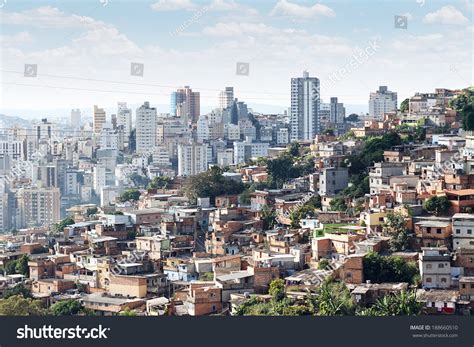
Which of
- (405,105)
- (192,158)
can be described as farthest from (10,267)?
(192,158)

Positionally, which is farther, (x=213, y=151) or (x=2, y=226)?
(x=213, y=151)

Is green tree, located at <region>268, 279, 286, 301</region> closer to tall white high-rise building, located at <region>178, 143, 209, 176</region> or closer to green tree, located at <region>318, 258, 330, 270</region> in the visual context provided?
green tree, located at <region>318, 258, 330, 270</region>

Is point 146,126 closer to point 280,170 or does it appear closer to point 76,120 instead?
point 76,120

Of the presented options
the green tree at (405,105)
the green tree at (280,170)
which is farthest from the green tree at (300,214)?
the green tree at (405,105)

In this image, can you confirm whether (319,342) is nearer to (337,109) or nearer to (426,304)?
(426,304)

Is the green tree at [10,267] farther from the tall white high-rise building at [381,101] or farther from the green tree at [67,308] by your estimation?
the tall white high-rise building at [381,101]

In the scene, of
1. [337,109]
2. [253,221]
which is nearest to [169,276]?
[253,221]
